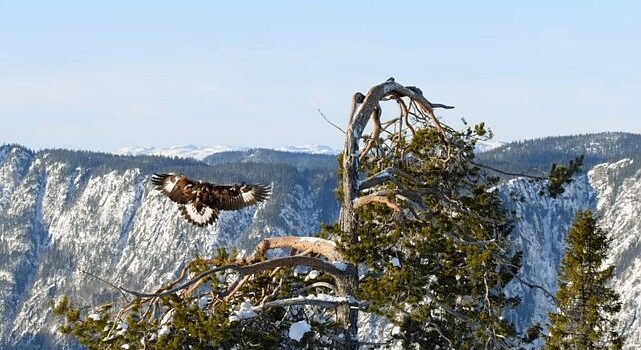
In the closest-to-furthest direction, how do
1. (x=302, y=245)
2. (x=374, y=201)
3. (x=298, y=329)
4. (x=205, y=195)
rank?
(x=298, y=329) < (x=374, y=201) < (x=302, y=245) < (x=205, y=195)

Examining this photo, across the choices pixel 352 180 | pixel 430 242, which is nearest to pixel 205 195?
pixel 352 180

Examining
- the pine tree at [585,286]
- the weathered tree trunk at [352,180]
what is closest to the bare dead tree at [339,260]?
the weathered tree trunk at [352,180]

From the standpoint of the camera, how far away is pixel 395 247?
1641 cm

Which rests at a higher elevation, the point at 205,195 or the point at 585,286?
the point at 205,195

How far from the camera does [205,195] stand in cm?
1889

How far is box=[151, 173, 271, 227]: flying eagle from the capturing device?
18531mm

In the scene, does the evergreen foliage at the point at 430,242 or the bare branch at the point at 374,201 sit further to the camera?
the bare branch at the point at 374,201

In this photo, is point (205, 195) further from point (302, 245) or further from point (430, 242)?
point (430, 242)

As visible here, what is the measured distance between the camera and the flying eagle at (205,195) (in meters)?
18.5

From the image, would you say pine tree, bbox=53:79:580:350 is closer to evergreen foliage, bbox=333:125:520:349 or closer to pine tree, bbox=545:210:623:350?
evergreen foliage, bbox=333:125:520:349

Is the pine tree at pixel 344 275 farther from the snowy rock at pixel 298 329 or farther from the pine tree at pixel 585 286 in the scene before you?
the pine tree at pixel 585 286

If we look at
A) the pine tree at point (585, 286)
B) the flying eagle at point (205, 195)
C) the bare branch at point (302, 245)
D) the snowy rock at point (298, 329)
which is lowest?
the pine tree at point (585, 286)

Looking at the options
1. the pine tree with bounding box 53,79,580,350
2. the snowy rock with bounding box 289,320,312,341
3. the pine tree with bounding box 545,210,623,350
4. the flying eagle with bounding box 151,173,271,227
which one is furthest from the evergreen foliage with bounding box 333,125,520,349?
the pine tree with bounding box 545,210,623,350

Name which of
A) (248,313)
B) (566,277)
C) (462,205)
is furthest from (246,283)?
(566,277)
